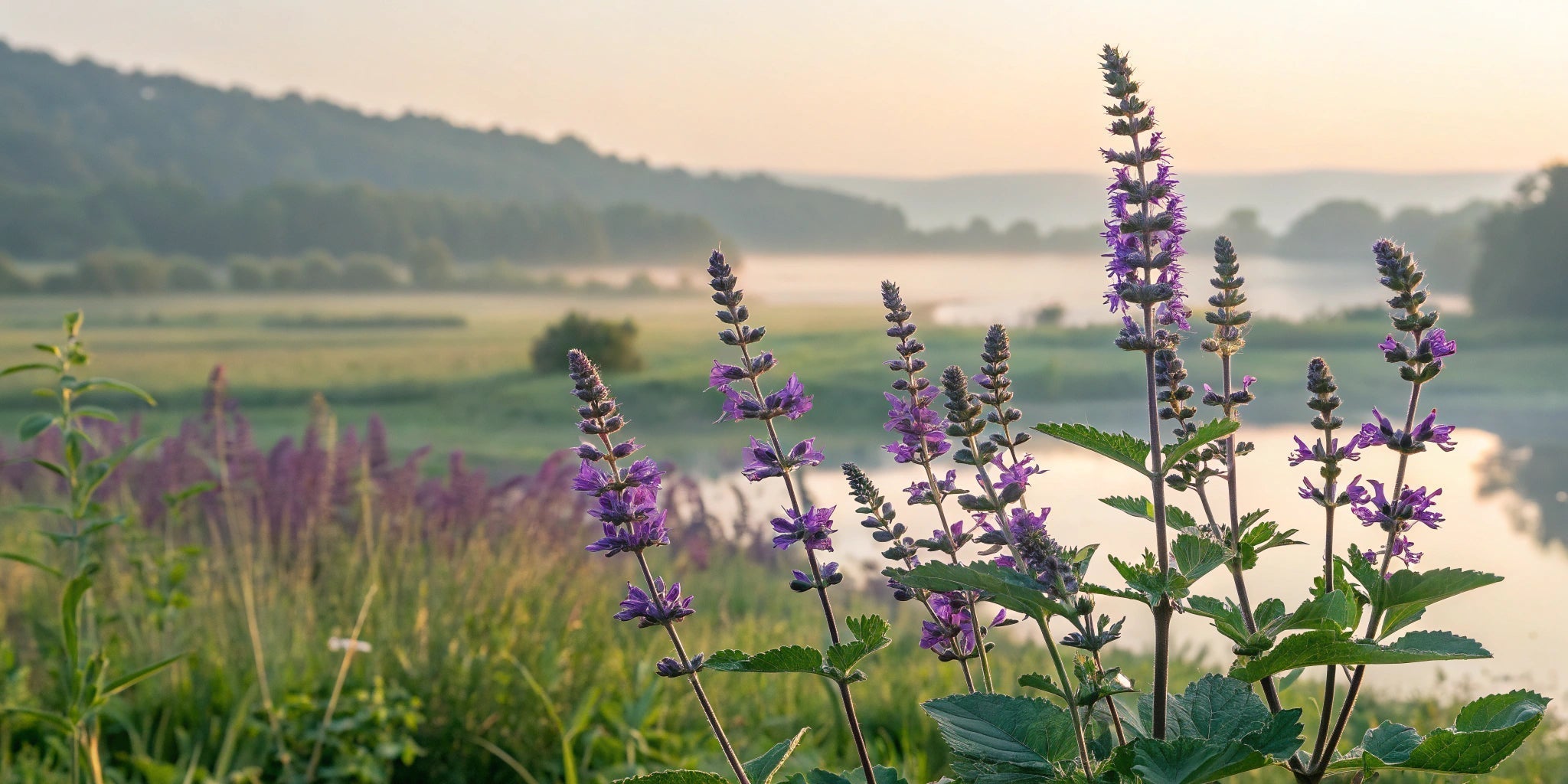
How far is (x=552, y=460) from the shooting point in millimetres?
4578

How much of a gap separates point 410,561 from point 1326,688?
3.88 meters

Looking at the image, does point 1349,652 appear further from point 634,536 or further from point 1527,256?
point 1527,256

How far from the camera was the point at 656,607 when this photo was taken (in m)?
1.03

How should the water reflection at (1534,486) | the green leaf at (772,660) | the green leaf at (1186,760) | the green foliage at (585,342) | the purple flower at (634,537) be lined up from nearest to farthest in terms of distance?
the green leaf at (1186,760) → the green leaf at (772,660) → the purple flower at (634,537) → the water reflection at (1534,486) → the green foliage at (585,342)

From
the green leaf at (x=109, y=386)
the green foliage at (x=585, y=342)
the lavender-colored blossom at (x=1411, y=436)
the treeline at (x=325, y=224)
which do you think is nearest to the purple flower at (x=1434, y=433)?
the lavender-colored blossom at (x=1411, y=436)

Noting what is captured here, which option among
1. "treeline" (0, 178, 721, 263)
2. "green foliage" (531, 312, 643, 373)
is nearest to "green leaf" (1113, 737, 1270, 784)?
"green foliage" (531, 312, 643, 373)

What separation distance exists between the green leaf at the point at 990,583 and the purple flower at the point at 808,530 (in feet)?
0.56

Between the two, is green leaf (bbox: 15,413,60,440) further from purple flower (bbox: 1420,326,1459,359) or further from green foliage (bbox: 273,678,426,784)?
purple flower (bbox: 1420,326,1459,359)

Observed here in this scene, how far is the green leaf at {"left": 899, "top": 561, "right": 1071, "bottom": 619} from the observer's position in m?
0.81

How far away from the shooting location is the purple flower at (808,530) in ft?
3.28

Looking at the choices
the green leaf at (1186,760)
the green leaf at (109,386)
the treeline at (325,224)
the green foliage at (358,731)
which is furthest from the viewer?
the treeline at (325,224)

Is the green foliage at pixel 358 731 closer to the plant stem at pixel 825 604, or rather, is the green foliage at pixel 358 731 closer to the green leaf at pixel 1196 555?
the plant stem at pixel 825 604

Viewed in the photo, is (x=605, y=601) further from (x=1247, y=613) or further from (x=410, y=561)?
(x=1247, y=613)

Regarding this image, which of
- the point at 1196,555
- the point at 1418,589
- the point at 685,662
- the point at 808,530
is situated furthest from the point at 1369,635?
the point at 685,662
